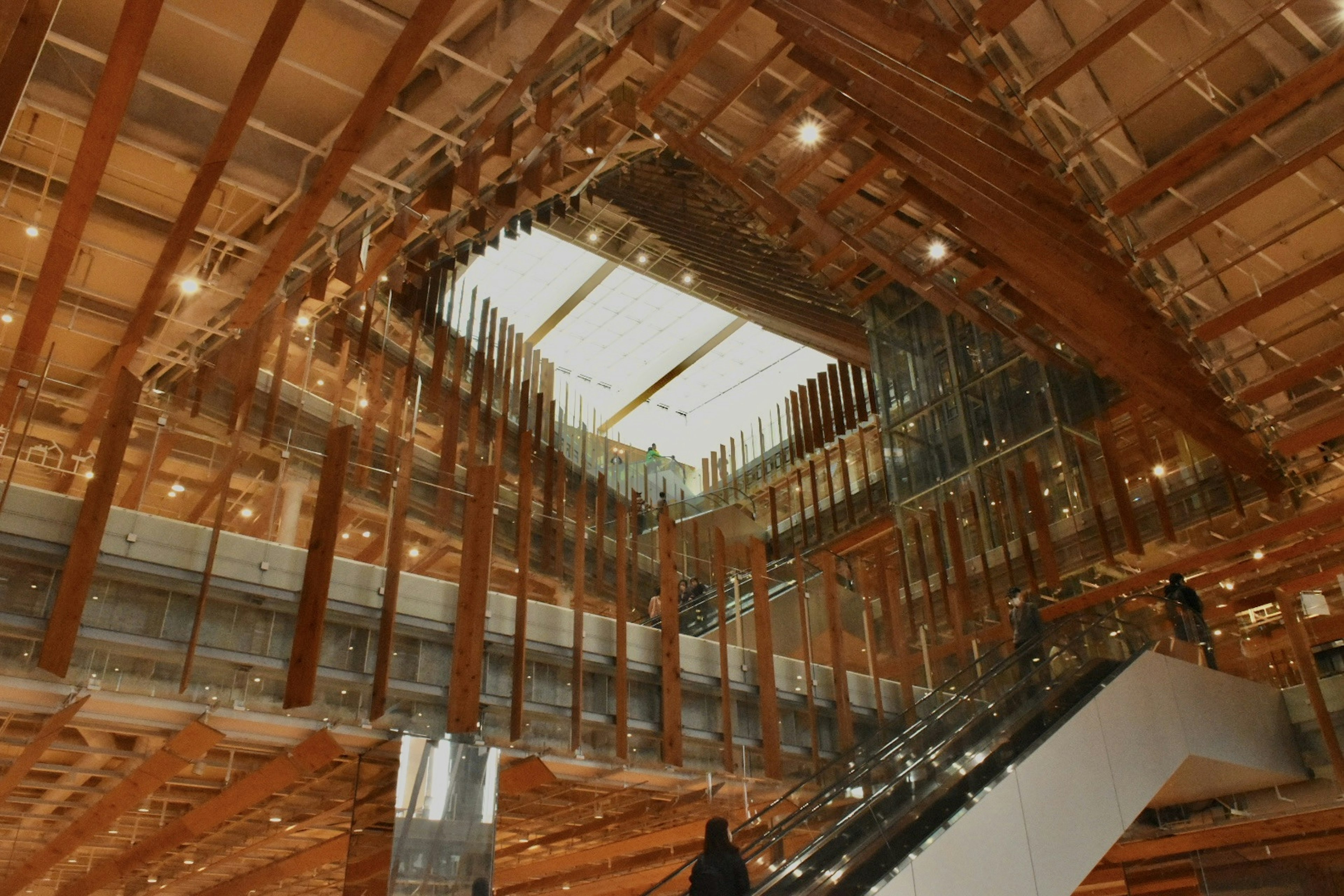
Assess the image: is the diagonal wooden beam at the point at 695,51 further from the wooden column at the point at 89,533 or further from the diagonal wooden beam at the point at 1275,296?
the wooden column at the point at 89,533

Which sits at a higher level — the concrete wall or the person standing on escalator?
the person standing on escalator

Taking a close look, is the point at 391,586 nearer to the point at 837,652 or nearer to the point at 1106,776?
the point at 837,652

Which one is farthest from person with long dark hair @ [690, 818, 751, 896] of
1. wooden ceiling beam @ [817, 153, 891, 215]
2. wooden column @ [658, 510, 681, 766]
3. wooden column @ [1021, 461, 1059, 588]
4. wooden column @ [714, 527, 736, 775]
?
wooden column @ [1021, 461, 1059, 588]

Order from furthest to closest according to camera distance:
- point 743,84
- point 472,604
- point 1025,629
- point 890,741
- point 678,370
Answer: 1. point 678,370
2. point 743,84
3. point 1025,629
4. point 472,604
5. point 890,741

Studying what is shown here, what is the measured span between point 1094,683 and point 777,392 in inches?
727

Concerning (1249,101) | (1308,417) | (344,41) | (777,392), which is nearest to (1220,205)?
(1249,101)

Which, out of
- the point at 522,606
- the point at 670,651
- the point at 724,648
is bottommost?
the point at 670,651

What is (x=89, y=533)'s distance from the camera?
22.3 feet

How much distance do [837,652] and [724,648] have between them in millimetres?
1476

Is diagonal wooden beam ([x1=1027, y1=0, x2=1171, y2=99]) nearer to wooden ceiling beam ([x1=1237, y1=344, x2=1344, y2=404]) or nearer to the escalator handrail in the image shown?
wooden ceiling beam ([x1=1237, y1=344, x2=1344, y2=404])

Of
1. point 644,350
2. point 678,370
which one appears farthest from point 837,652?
point 644,350

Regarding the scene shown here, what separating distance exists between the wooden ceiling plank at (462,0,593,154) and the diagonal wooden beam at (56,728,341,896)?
485cm

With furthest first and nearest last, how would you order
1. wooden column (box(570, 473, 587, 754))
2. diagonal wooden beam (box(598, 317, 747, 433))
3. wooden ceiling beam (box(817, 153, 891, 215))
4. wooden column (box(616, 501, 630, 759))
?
diagonal wooden beam (box(598, 317, 747, 433)) < wooden ceiling beam (box(817, 153, 891, 215)) < wooden column (box(616, 501, 630, 759)) < wooden column (box(570, 473, 587, 754))

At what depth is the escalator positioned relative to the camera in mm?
6055
